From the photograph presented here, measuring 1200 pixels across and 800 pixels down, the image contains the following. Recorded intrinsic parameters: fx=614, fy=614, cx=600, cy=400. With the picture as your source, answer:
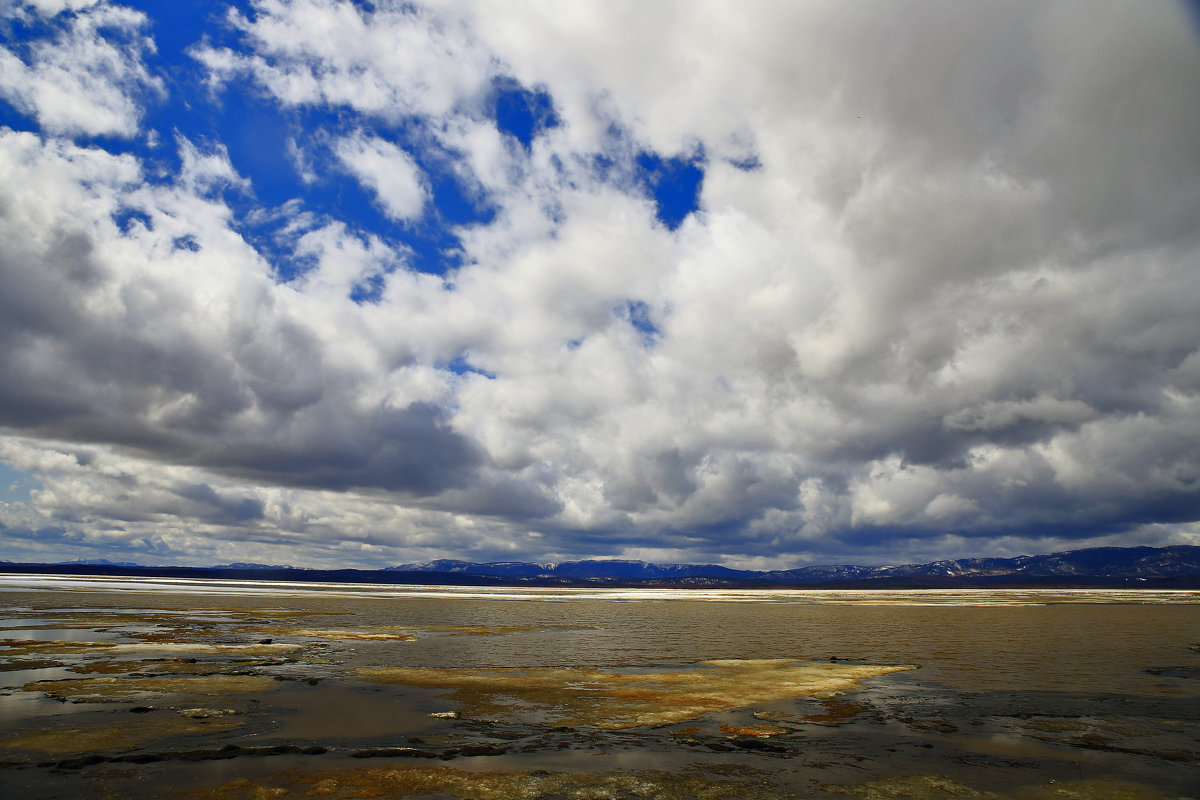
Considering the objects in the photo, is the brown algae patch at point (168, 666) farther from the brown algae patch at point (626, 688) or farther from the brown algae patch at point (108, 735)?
the brown algae patch at point (108, 735)

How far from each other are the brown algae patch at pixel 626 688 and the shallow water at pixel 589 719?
0.18m

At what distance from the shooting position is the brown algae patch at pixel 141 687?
23672 mm

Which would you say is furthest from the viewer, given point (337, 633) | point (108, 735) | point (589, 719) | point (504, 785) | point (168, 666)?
point (337, 633)

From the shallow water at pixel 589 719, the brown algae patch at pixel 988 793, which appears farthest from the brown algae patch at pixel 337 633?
the brown algae patch at pixel 988 793

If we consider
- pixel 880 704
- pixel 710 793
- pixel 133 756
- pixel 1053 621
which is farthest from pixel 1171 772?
pixel 1053 621

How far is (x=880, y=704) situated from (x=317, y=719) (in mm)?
21344

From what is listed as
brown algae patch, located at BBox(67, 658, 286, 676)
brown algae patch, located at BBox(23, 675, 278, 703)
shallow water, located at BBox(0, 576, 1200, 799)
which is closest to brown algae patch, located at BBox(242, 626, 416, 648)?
shallow water, located at BBox(0, 576, 1200, 799)

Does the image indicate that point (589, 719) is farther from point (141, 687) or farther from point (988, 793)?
point (141, 687)

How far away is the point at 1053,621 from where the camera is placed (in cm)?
6850

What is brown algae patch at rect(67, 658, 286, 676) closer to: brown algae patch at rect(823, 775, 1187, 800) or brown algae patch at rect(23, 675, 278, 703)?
brown algae patch at rect(23, 675, 278, 703)

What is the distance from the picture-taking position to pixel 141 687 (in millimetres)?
25531

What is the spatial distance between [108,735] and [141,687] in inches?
345

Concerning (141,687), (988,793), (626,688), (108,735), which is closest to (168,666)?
(141,687)

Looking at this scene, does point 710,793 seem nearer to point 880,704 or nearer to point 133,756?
point 880,704
